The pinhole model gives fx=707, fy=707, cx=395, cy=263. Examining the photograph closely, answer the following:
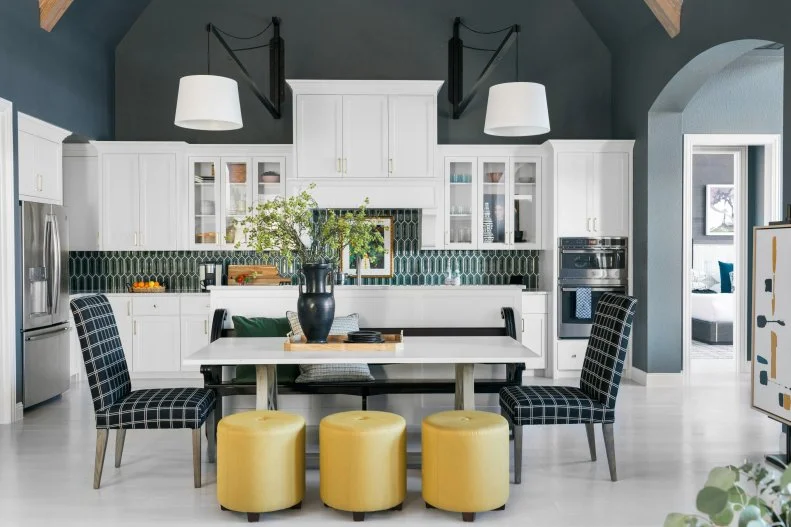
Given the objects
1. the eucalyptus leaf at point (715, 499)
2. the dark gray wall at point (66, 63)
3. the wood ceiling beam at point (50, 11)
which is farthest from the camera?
the wood ceiling beam at point (50, 11)

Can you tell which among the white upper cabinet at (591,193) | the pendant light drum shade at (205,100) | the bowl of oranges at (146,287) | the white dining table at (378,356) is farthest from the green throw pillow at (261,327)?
the white upper cabinet at (591,193)

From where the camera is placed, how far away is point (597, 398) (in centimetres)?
376

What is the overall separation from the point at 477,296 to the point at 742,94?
323 cm

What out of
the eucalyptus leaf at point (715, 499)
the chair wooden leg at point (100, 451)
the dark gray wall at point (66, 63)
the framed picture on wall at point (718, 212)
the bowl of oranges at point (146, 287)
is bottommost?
the chair wooden leg at point (100, 451)

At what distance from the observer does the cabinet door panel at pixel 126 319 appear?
22.2ft

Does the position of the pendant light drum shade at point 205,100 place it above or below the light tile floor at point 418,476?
above

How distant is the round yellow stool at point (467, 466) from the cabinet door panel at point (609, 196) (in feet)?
13.4

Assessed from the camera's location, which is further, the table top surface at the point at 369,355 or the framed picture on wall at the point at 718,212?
the framed picture on wall at the point at 718,212

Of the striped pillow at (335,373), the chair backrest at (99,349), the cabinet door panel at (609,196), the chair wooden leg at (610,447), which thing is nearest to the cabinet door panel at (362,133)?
the cabinet door panel at (609,196)

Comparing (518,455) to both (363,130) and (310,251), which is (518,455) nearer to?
(310,251)

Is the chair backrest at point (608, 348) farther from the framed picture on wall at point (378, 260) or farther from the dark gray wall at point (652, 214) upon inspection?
the framed picture on wall at point (378, 260)

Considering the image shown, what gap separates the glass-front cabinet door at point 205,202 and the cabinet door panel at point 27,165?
1.77 m

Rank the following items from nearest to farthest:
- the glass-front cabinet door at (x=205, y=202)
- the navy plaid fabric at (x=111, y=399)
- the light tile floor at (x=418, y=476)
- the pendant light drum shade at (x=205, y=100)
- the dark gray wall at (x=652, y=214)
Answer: the light tile floor at (x=418, y=476) < the navy plaid fabric at (x=111, y=399) < the pendant light drum shade at (x=205, y=100) < the dark gray wall at (x=652, y=214) < the glass-front cabinet door at (x=205, y=202)

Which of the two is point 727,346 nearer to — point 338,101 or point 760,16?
point 760,16
